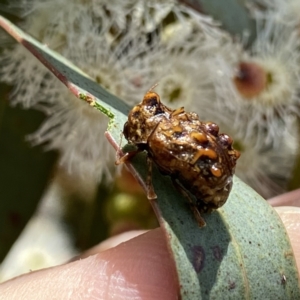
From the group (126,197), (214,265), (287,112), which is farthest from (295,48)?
(214,265)

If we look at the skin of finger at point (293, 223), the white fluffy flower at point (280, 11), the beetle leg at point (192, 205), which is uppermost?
the white fluffy flower at point (280, 11)

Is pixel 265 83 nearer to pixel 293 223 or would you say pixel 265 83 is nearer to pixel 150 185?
pixel 293 223

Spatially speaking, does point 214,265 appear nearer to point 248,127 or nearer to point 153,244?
point 153,244

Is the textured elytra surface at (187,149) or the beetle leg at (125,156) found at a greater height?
the textured elytra surface at (187,149)

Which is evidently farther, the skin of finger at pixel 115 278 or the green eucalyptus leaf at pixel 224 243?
the skin of finger at pixel 115 278

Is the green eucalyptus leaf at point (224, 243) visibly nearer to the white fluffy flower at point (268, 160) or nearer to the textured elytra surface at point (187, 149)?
the textured elytra surface at point (187, 149)

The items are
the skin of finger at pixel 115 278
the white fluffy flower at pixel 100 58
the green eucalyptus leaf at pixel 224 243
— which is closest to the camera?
the green eucalyptus leaf at pixel 224 243

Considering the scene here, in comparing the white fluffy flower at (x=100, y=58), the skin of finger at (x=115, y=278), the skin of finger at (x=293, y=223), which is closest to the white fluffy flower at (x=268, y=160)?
the white fluffy flower at (x=100, y=58)
